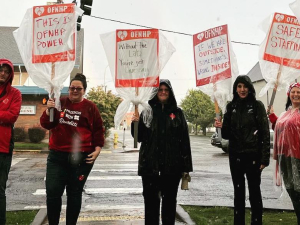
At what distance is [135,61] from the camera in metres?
4.89

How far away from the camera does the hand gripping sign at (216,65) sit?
5336mm

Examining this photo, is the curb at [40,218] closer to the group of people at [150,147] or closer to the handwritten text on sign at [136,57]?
the group of people at [150,147]

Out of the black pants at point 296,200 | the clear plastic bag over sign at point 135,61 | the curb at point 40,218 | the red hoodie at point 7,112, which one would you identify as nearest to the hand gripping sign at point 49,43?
the red hoodie at point 7,112

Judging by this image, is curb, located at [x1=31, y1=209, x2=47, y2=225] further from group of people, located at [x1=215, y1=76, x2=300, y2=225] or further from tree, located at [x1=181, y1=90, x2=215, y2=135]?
tree, located at [x1=181, y1=90, x2=215, y2=135]

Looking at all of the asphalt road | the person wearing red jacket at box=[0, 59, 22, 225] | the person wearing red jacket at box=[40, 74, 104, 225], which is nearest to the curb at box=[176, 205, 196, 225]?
the asphalt road

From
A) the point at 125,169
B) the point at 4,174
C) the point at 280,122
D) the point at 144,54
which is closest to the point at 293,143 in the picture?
the point at 280,122

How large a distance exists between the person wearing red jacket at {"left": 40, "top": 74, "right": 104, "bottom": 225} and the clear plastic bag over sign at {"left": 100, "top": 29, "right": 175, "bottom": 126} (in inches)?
17.9

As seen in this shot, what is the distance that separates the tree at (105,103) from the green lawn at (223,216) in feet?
77.8

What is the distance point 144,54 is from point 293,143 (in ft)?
6.96

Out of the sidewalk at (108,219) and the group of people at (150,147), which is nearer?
the group of people at (150,147)

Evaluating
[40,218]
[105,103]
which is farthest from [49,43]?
[105,103]

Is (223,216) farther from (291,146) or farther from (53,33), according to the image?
(53,33)

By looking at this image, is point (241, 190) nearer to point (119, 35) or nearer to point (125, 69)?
point (125, 69)

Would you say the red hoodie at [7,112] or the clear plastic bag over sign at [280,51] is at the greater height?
the clear plastic bag over sign at [280,51]
